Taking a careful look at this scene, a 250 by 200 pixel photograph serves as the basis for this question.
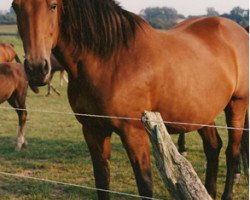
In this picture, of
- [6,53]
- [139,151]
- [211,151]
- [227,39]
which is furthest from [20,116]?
[6,53]

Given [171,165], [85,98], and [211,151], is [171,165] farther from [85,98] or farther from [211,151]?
[211,151]

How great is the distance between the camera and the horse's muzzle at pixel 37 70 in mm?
2615

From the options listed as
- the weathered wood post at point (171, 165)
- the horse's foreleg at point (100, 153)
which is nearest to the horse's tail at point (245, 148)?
the horse's foreleg at point (100, 153)

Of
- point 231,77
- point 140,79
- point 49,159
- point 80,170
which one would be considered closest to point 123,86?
point 140,79

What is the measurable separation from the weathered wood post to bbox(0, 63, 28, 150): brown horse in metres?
5.37

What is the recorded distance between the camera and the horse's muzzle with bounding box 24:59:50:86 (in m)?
2.62

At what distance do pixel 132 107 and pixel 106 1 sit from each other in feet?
2.98

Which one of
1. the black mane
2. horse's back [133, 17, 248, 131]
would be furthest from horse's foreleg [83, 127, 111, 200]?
the black mane

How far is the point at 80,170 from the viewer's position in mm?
5582

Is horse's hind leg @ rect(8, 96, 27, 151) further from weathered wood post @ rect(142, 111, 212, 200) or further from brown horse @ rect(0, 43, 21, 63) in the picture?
brown horse @ rect(0, 43, 21, 63)

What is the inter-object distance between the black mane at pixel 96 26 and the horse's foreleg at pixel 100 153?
0.75 metres

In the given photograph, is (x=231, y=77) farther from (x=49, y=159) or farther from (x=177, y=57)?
(x=49, y=159)

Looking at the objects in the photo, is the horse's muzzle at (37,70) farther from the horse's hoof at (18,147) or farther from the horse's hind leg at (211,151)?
the horse's hoof at (18,147)

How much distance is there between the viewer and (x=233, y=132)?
433 centimetres
